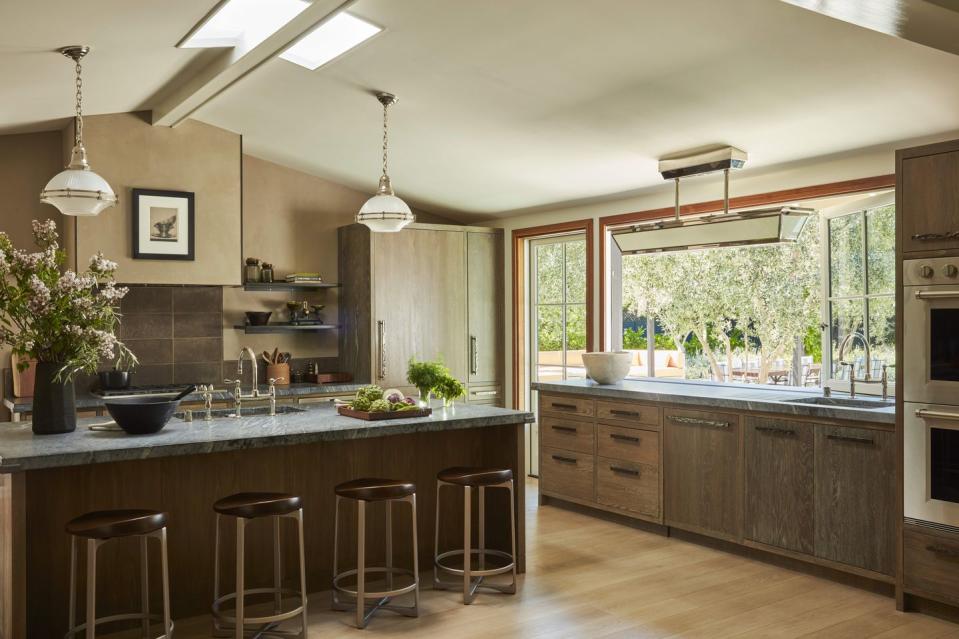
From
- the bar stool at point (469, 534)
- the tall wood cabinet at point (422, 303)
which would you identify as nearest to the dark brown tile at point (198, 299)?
Answer: the tall wood cabinet at point (422, 303)

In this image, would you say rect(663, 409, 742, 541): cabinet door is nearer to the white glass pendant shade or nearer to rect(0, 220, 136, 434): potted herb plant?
the white glass pendant shade

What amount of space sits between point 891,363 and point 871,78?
1.63 meters

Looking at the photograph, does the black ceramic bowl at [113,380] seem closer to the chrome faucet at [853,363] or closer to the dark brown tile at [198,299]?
the dark brown tile at [198,299]

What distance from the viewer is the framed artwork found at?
18.0ft

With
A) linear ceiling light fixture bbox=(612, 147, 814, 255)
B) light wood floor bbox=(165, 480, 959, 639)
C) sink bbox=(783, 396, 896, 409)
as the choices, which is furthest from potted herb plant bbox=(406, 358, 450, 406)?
sink bbox=(783, 396, 896, 409)

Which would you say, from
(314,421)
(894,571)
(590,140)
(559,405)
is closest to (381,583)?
(314,421)

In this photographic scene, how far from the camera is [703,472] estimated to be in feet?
15.4

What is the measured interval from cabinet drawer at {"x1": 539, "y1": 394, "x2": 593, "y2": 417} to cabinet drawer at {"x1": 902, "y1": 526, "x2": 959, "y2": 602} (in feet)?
7.20

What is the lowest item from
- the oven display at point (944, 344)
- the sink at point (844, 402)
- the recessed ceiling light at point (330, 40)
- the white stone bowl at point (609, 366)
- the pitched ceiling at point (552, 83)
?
the sink at point (844, 402)

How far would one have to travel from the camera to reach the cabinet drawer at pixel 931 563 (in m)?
3.48

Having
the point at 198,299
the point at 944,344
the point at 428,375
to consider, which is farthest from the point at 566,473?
the point at 198,299

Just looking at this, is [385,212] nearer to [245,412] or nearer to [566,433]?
[245,412]

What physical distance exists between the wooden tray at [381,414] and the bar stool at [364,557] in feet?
1.03

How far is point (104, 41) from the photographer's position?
379 centimetres
